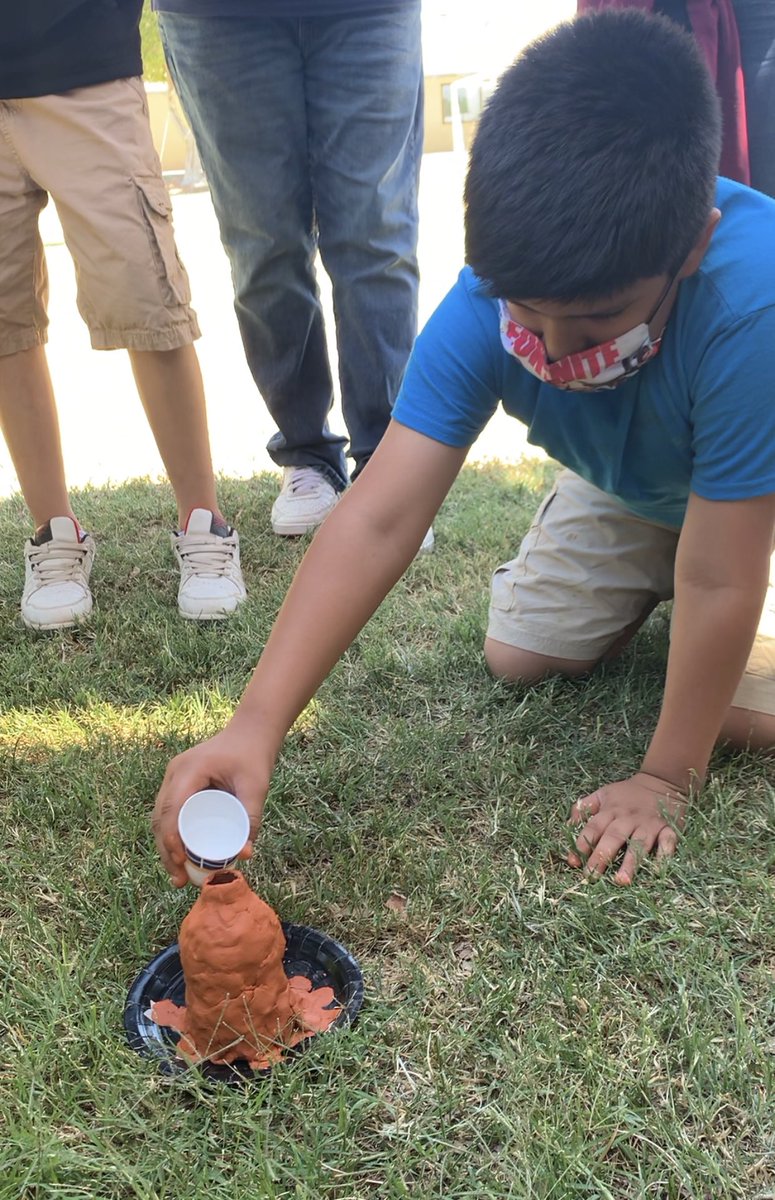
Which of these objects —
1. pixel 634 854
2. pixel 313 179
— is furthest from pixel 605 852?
pixel 313 179

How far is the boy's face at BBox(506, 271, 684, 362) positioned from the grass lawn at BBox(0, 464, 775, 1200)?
0.74m

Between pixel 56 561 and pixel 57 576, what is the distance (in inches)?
1.6

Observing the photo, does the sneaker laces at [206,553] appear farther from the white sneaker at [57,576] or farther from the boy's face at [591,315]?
the boy's face at [591,315]

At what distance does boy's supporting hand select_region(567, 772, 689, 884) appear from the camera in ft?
5.23

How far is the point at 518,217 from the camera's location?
124 centimetres

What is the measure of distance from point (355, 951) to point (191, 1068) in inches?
12.2

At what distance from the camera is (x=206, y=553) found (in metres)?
2.56

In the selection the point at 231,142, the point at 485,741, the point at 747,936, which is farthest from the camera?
the point at 231,142

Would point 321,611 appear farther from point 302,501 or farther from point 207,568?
point 302,501

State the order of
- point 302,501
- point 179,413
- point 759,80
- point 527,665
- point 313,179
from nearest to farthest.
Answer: point 527,665
point 759,80
point 179,413
point 313,179
point 302,501

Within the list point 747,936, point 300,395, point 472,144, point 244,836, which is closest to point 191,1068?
point 244,836

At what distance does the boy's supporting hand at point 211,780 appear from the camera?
1.31 meters

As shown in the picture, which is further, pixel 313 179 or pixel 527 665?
pixel 313 179

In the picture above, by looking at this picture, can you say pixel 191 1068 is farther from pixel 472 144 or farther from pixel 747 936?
pixel 472 144
